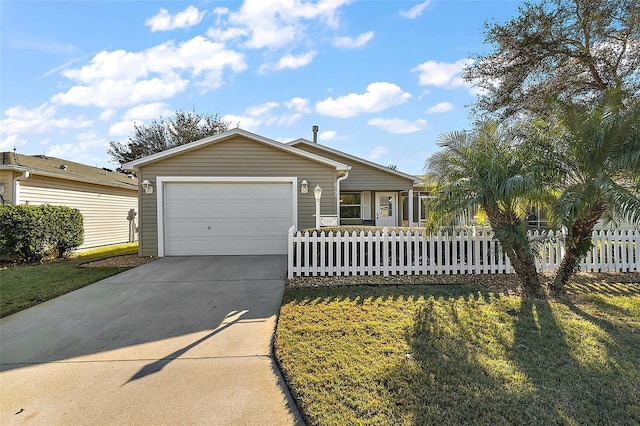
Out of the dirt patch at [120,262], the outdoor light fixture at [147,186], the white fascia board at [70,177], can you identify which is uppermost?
the white fascia board at [70,177]

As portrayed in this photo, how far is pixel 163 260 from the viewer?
884cm

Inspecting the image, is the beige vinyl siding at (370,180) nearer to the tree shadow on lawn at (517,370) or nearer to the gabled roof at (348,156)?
the gabled roof at (348,156)

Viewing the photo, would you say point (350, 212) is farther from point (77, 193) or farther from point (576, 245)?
point (77, 193)

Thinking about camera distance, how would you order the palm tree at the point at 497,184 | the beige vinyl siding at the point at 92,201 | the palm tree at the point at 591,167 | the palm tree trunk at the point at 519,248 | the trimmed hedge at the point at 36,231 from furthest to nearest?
the beige vinyl siding at the point at 92,201 → the trimmed hedge at the point at 36,231 → the palm tree trunk at the point at 519,248 → the palm tree at the point at 497,184 → the palm tree at the point at 591,167

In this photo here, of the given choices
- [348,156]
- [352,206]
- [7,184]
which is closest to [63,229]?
[7,184]

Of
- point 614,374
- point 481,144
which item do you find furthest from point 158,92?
point 614,374

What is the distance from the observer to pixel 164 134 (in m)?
24.6

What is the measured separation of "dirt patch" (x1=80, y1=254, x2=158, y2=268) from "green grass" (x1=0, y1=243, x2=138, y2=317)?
393 millimetres

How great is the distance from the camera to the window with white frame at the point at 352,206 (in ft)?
52.2

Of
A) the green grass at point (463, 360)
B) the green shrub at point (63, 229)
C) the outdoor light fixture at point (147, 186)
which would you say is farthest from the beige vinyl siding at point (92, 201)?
the green grass at point (463, 360)

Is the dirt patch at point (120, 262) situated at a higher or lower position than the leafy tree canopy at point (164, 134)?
lower

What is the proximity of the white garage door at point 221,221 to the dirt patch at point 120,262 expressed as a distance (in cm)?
90

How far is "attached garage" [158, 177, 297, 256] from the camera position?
962 centimetres

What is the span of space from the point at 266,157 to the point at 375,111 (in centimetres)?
660
